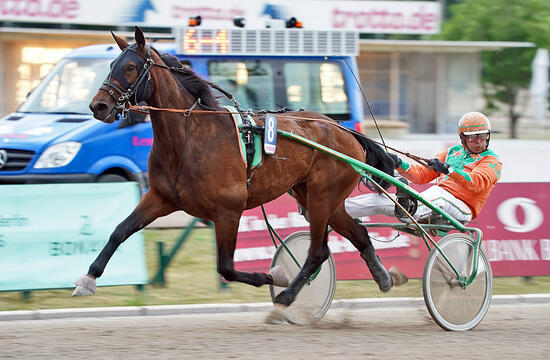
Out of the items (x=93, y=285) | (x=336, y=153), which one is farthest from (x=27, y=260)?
(x=336, y=153)

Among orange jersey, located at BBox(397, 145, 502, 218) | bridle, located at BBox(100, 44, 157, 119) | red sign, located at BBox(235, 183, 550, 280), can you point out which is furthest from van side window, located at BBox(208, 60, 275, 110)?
bridle, located at BBox(100, 44, 157, 119)

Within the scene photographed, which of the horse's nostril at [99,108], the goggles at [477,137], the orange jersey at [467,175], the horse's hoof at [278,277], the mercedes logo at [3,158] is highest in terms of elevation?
the horse's nostril at [99,108]

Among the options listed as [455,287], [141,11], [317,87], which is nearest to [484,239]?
[455,287]

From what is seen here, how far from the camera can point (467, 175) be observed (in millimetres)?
6227

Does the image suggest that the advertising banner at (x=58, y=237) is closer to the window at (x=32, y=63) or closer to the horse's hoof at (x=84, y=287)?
the horse's hoof at (x=84, y=287)

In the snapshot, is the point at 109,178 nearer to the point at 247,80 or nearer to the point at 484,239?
the point at 247,80

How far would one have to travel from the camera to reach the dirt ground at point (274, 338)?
5297mm

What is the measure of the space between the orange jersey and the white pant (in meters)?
0.05

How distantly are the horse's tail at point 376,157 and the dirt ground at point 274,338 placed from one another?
1136 millimetres

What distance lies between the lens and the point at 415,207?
21.5ft

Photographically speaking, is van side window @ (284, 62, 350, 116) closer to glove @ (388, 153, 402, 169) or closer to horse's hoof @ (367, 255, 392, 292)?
glove @ (388, 153, 402, 169)

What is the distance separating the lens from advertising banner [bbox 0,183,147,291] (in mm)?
6988

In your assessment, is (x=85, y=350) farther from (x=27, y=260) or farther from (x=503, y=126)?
(x=503, y=126)

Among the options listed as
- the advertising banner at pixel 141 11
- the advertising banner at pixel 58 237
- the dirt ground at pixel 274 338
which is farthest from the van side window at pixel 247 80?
the advertising banner at pixel 141 11
